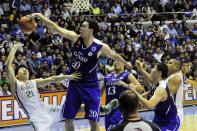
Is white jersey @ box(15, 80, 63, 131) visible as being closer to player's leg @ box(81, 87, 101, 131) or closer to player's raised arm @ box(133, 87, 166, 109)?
player's leg @ box(81, 87, 101, 131)

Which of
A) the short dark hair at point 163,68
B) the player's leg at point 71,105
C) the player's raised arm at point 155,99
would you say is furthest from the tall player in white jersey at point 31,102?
the player's raised arm at point 155,99

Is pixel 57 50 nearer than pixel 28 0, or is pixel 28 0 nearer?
pixel 57 50

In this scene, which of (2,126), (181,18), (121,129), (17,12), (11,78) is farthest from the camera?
(181,18)

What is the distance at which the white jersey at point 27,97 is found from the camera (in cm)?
747

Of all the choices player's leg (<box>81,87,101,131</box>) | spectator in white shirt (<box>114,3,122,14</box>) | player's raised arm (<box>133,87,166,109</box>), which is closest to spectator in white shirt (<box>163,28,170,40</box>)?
A: spectator in white shirt (<box>114,3,122,14</box>)

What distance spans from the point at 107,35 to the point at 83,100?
422 inches

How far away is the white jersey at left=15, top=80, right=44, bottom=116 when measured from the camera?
24.5 ft

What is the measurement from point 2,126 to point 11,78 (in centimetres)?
519

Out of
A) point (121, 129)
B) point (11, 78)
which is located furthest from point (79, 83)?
point (121, 129)

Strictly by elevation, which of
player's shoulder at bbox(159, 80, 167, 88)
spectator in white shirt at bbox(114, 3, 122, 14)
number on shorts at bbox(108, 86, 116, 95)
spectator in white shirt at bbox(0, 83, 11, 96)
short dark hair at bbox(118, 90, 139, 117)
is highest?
spectator in white shirt at bbox(114, 3, 122, 14)

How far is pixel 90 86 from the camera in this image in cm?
802

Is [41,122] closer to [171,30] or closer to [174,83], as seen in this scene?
[174,83]

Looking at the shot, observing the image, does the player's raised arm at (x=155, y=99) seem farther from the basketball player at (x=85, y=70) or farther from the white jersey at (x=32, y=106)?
the white jersey at (x=32, y=106)

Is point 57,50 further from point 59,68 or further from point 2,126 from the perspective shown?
point 2,126
